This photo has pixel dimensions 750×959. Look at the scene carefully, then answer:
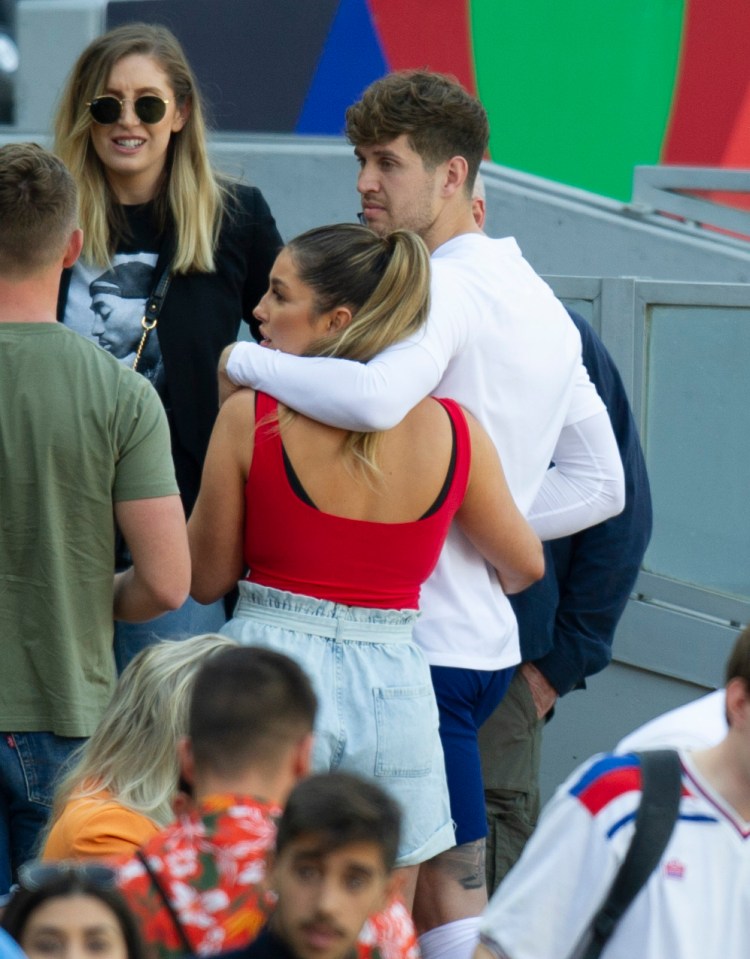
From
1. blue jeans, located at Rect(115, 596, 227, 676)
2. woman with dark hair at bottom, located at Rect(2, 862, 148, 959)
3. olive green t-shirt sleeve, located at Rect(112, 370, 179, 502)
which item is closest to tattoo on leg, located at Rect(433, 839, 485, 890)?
blue jeans, located at Rect(115, 596, 227, 676)

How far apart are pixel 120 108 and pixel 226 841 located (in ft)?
7.23

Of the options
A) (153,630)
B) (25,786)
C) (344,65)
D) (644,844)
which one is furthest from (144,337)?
(344,65)

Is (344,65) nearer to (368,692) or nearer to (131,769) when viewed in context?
(368,692)

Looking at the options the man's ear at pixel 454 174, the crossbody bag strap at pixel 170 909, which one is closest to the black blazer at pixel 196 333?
the man's ear at pixel 454 174

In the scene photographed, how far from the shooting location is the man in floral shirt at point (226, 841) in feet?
5.92

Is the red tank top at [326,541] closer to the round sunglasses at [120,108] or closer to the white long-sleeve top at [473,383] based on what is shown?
the white long-sleeve top at [473,383]

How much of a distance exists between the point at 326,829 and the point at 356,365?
120 cm

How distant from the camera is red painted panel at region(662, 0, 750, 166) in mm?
6473

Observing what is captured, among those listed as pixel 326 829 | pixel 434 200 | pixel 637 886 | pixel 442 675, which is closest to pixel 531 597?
pixel 442 675

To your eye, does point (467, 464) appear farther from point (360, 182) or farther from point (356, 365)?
point (360, 182)

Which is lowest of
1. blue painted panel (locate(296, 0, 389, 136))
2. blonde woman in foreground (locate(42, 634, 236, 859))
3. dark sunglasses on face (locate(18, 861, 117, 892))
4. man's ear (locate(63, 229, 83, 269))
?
blonde woman in foreground (locate(42, 634, 236, 859))

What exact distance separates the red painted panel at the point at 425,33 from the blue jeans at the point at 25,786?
14.6 feet

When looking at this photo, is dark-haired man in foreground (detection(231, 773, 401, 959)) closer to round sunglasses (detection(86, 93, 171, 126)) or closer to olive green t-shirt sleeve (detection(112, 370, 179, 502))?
olive green t-shirt sleeve (detection(112, 370, 179, 502))

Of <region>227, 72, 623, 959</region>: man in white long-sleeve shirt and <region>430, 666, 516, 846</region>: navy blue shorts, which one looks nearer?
<region>227, 72, 623, 959</region>: man in white long-sleeve shirt
